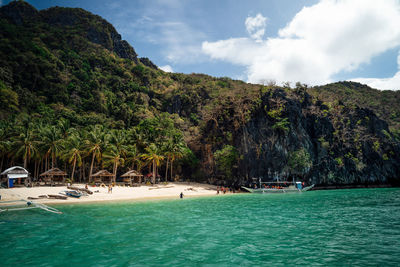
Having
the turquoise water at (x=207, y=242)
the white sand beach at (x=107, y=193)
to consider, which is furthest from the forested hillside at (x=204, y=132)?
the turquoise water at (x=207, y=242)

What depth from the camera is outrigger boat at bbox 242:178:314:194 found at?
39.5 m

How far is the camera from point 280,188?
137ft

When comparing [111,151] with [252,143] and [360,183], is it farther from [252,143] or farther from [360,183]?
[360,183]

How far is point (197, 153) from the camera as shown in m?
54.8

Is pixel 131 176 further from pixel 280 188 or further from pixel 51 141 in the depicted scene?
pixel 280 188

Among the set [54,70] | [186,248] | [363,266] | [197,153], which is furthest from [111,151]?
[54,70]

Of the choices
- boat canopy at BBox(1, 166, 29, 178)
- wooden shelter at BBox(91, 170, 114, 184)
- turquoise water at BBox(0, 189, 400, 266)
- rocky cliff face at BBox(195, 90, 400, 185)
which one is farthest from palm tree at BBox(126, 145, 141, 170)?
turquoise water at BBox(0, 189, 400, 266)

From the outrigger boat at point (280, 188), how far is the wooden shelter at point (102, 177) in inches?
1030

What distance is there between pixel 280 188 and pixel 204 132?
71.5ft

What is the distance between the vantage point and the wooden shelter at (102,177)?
132 feet

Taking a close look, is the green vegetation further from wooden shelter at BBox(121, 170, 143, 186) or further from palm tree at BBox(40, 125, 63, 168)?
palm tree at BBox(40, 125, 63, 168)

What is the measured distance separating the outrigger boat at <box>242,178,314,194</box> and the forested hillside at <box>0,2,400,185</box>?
2284mm

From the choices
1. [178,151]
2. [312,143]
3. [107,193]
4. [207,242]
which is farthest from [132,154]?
[207,242]

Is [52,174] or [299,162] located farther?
[299,162]
